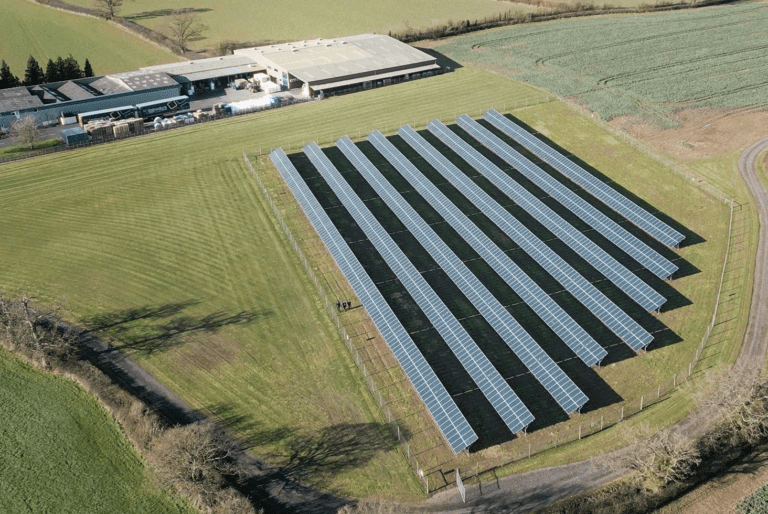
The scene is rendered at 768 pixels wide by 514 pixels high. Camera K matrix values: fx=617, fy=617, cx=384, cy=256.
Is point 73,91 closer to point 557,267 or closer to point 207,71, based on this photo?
point 207,71

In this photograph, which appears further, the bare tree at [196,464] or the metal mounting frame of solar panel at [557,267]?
the metal mounting frame of solar panel at [557,267]

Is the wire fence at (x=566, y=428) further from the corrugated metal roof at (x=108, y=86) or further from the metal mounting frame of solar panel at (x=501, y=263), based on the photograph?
the corrugated metal roof at (x=108, y=86)

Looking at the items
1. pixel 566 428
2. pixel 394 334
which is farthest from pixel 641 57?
pixel 566 428

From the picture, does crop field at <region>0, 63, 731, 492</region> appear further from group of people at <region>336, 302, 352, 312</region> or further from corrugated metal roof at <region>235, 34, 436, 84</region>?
corrugated metal roof at <region>235, 34, 436, 84</region>

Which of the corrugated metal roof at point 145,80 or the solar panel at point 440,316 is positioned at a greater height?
the corrugated metal roof at point 145,80

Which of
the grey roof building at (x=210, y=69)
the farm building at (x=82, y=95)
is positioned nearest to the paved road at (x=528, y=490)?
the farm building at (x=82, y=95)

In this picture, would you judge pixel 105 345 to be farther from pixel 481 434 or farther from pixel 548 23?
pixel 548 23

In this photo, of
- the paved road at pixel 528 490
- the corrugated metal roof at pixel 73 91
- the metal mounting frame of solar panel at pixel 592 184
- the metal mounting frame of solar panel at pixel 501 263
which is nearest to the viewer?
the paved road at pixel 528 490
